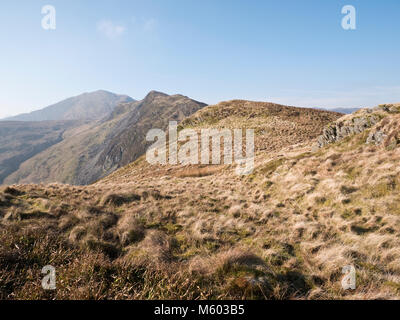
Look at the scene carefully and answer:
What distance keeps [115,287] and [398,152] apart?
1336 centimetres

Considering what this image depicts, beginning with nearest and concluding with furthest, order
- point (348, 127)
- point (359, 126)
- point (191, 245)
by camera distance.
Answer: point (191, 245)
point (359, 126)
point (348, 127)
